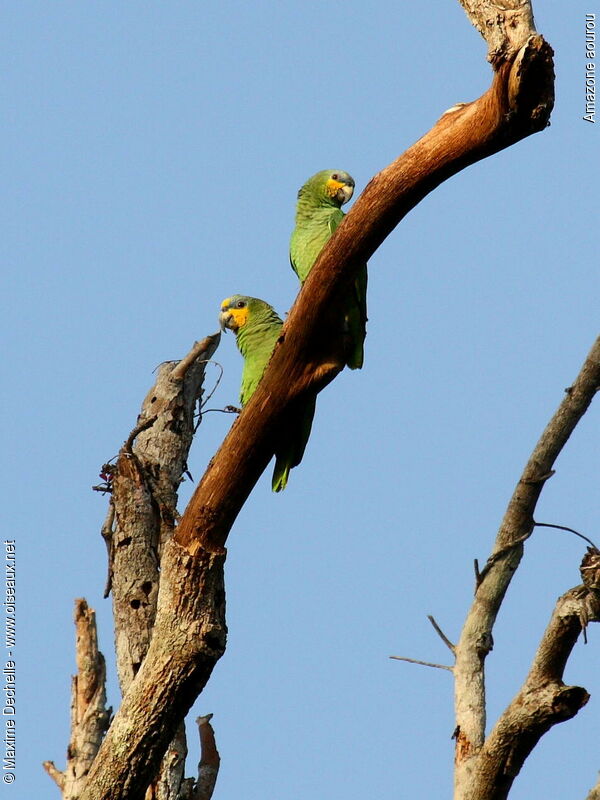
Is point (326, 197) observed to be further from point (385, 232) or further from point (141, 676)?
point (141, 676)

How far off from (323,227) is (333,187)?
0.58 meters

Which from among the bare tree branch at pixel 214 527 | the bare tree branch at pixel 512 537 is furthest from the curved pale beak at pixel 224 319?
the bare tree branch at pixel 214 527

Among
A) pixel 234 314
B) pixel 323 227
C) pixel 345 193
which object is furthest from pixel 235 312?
pixel 345 193

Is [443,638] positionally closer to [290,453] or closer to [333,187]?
[290,453]

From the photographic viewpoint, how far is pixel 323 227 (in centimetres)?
665

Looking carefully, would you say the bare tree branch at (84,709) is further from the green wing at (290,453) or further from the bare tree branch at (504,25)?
the bare tree branch at (504,25)

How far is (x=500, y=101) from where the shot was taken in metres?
3.60

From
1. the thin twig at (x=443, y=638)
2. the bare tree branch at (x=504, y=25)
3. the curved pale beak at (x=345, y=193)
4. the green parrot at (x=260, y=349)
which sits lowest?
the thin twig at (x=443, y=638)

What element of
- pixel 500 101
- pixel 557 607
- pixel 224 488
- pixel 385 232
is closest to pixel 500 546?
pixel 557 607

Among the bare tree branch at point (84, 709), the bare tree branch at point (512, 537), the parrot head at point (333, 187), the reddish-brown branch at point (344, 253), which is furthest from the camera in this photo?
the parrot head at point (333, 187)

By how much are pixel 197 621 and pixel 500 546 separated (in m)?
2.18

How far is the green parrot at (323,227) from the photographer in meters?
5.75

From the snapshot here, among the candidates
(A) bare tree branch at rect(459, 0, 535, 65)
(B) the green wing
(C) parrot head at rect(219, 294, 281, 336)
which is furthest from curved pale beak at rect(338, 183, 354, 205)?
(A) bare tree branch at rect(459, 0, 535, 65)

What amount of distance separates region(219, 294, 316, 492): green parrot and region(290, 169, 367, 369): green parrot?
1.60ft
